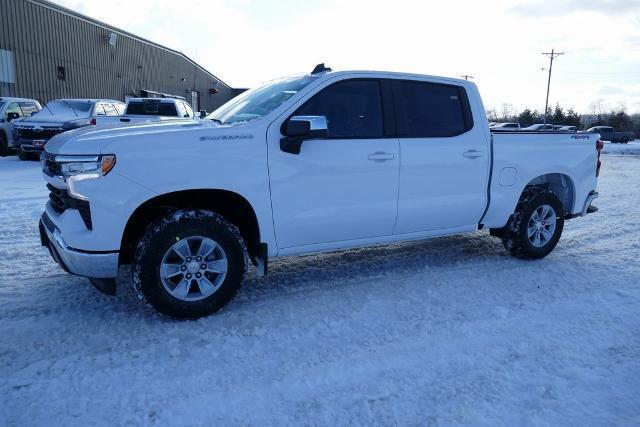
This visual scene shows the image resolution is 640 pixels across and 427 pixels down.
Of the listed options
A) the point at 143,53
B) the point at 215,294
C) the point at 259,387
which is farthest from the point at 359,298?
the point at 143,53

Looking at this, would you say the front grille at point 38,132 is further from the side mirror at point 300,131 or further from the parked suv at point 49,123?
the side mirror at point 300,131

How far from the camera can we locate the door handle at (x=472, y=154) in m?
4.77

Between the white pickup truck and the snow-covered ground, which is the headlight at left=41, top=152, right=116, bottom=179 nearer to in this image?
the white pickup truck

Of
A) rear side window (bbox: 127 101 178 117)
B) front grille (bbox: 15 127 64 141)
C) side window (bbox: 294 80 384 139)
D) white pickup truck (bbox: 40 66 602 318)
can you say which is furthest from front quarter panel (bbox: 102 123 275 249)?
front grille (bbox: 15 127 64 141)

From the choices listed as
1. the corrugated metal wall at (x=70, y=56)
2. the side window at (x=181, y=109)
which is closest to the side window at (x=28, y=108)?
the side window at (x=181, y=109)

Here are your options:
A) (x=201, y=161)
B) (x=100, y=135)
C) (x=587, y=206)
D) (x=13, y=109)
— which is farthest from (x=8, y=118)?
(x=587, y=206)

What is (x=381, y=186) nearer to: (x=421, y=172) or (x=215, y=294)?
(x=421, y=172)

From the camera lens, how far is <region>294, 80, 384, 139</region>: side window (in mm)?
4137

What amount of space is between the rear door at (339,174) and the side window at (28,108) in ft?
50.1

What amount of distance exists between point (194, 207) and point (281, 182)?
0.73m

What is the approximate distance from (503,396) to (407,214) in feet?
6.82

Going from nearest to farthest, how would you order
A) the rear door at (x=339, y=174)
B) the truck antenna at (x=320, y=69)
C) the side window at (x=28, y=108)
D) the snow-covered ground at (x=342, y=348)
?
the snow-covered ground at (x=342, y=348), the rear door at (x=339, y=174), the truck antenna at (x=320, y=69), the side window at (x=28, y=108)

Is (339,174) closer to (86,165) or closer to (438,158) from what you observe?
(438,158)

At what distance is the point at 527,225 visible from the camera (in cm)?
528
